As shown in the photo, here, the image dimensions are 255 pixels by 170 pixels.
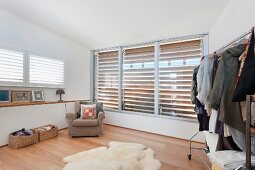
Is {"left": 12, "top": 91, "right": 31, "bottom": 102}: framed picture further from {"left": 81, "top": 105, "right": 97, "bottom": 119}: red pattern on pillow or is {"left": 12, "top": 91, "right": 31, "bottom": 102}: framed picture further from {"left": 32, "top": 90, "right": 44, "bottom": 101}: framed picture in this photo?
{"left": 81, "top": 105, "right": 97, "bottom": 119}: red pattern on pillow

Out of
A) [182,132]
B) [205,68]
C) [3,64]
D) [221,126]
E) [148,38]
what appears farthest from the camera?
[148,38]

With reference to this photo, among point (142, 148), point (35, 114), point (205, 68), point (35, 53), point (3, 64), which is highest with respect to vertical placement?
point (35, 53)

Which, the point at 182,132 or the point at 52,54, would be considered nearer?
the point at 182,132

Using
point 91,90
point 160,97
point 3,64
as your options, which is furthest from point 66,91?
point 160,97

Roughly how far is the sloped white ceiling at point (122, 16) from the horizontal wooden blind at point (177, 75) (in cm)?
35

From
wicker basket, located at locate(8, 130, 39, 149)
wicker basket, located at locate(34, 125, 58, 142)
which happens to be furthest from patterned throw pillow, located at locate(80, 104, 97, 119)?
wicker basket, located at locate(8, 130, 39, 149)

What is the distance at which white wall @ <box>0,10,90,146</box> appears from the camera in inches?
129

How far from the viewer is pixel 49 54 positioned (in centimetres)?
405

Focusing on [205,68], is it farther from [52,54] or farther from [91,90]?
[91,90]

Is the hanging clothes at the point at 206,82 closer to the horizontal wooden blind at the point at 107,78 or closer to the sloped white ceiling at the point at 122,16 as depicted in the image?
the sloped white ceiling at the point at 122,16

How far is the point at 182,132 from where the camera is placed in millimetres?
3662

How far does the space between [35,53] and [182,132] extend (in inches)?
151

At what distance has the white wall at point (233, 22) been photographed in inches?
71.2

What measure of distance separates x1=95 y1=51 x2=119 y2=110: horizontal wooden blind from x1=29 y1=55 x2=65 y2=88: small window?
4.03ft
